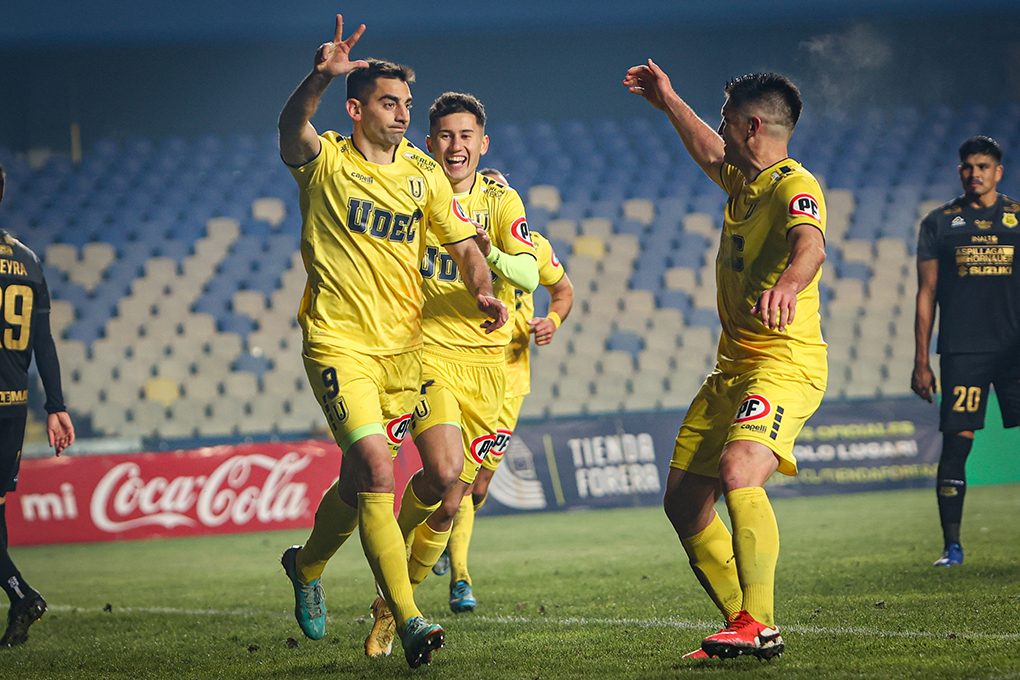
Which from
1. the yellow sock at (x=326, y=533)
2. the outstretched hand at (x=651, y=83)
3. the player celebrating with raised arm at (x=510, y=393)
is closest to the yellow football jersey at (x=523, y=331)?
the player celebrating with raised arm at (x=510, y=393)

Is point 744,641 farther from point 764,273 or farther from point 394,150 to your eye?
point 394,150

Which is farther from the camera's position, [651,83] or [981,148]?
[981,148]

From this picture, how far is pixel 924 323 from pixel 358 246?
4.28 metres

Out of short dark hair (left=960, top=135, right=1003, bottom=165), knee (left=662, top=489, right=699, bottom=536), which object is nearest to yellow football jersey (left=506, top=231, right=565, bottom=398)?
knee (left=662, top=489, right=699, bottom=536)

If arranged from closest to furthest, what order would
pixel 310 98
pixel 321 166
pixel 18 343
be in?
pixel 310 98 → pixel 321 166 → pixel 18 343

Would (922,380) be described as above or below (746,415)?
below

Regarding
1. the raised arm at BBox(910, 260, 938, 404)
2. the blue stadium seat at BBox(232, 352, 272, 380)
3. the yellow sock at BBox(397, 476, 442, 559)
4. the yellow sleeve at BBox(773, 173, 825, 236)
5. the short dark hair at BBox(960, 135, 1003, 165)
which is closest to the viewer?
the yellow sleeve at BBox(773, 173, 825, 236)

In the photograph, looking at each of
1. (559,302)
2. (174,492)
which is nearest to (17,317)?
(559,302)

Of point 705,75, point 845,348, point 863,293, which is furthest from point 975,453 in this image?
point 705,75

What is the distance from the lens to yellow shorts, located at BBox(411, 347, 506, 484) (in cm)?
543

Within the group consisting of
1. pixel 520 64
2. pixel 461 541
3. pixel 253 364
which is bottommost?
pixel 461 541

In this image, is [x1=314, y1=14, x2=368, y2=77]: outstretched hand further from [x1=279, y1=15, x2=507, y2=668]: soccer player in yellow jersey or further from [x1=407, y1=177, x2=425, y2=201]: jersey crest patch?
[x1=407, y1=177, x2=425, y2=201]: jersey crest patch

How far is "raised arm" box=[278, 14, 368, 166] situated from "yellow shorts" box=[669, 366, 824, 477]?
6.62ft

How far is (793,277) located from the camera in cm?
376
